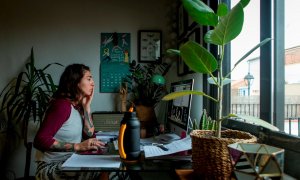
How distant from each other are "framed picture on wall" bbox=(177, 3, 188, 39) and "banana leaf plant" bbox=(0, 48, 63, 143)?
1420mm

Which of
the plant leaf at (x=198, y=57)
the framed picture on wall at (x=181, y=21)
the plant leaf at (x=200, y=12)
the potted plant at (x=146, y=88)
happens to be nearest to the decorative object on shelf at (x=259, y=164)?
the plant leaf at (x=198, y=57)

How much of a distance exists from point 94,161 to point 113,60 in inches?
79.3

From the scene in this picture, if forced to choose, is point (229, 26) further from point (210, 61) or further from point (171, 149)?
point (171, 149)

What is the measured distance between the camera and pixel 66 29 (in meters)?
3.11

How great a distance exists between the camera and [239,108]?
1605 mm

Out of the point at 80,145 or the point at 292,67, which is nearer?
the point at 292,67

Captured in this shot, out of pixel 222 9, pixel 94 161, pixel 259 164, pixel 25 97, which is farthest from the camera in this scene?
pixel 25 97

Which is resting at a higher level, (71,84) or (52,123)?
(71,84)

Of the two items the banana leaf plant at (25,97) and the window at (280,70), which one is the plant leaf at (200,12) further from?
the banana leaf plant at (25,97)

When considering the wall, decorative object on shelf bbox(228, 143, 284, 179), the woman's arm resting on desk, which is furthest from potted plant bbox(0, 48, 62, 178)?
decorative object on shelf bbox(228, 143, 284, 179)

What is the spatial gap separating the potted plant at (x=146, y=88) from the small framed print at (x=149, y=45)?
8cm

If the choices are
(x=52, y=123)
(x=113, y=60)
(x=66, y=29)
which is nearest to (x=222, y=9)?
(x=52, y=123)

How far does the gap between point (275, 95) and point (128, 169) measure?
0.71 metres

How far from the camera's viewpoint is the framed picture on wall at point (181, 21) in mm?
Result: 2475
